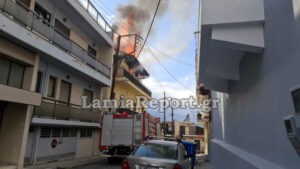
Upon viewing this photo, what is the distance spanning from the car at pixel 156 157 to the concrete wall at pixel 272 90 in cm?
164

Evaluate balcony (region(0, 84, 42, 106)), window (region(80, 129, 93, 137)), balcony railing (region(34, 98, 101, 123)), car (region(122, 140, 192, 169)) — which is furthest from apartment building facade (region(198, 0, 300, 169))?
window (region(80, 129, 93, 137))

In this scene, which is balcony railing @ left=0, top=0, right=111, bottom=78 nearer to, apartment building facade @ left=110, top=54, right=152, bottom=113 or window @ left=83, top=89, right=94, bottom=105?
window @ left=83, top=89, right=94, bottom=105

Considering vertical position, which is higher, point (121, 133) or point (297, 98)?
point (297, 98)

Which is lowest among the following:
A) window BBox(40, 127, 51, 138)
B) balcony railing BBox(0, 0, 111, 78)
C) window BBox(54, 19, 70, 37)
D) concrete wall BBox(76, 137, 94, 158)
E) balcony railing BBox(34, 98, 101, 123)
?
concrete wall BBox(76, 137, 94, 158)

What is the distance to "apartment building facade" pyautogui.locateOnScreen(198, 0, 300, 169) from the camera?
10.5ft

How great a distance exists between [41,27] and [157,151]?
8.28 metres

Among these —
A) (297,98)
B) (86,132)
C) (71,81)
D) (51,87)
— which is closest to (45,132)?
(51,87)

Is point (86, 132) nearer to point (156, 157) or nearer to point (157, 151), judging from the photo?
point (157, 151)

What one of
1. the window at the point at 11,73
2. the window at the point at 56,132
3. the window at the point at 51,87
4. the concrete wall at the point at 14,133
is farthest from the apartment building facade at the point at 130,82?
the window at the point at 11,73

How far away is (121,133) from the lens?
49.3ft

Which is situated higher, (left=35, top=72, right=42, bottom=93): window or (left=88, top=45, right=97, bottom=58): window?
(left=88, top=45, right=97, bottom=58): window

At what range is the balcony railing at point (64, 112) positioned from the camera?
12.1m

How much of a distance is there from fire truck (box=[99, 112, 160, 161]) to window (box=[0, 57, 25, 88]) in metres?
6.00

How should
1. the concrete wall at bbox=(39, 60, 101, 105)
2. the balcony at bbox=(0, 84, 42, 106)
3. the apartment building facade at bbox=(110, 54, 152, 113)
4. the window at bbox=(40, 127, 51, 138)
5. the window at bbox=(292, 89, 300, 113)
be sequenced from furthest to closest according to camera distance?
the apartment building facade at bbox=(110, 54, 152, 113), the concrete wall at bbox=(39, 60, 101, 105), the window at bbox=(40, 127, 51, 138), the balcony at bbox=(0, 84, 42, 106), the window at bbox=(292, 89, 300, 113)
